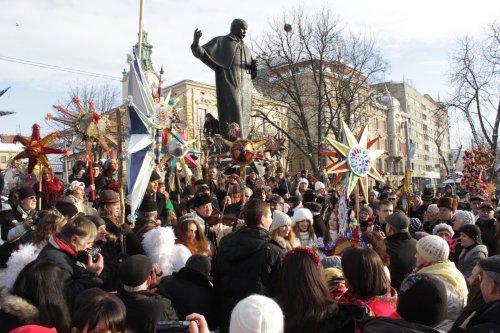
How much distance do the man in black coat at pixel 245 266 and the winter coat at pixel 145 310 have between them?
1.95ft

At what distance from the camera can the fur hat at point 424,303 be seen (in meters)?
2.53

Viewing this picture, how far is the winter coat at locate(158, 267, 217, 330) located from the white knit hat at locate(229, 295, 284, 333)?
1.37m

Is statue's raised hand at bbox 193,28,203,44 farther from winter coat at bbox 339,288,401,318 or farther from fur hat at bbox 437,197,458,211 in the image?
winter coat at bbox 339,288,401,318

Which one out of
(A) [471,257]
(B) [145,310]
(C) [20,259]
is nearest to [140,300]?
(B) [145,310]

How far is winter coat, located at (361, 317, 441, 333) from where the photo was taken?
224cm

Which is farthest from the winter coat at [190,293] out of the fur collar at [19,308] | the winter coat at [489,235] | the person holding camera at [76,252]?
the winter coat at [489,235]

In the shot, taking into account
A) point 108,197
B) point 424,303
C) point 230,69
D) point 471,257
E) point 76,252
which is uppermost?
point 230,69

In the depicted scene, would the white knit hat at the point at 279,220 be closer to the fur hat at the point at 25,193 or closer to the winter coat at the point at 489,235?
the winter coat at the point at 489,235

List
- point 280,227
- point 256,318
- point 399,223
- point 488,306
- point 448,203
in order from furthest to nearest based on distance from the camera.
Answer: point 448,203, point 399,223, point 280,227, point 488,306, point 256,318

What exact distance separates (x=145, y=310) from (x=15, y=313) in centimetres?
76

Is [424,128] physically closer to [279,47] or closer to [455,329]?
[279,47]

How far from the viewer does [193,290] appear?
11.2 ft

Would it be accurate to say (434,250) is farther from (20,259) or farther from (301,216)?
(20,259)

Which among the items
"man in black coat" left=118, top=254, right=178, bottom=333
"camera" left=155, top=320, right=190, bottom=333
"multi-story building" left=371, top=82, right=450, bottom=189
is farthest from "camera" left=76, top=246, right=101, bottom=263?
"multi-story building" left=371, top=82, right=450, bottom=189
